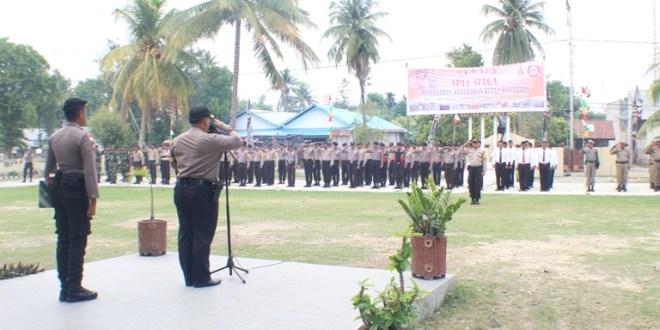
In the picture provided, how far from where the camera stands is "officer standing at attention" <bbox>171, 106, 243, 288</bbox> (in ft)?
19.5

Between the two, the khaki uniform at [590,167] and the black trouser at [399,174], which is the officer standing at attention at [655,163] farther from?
the black trouser at [399,174]

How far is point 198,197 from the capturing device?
19.5 feet

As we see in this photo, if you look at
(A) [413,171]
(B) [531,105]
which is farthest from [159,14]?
(B) [531,105]

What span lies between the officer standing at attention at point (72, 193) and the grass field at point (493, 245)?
100 inches

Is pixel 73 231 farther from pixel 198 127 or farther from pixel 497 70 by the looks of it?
pixel 497 70

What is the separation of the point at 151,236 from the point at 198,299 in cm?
241

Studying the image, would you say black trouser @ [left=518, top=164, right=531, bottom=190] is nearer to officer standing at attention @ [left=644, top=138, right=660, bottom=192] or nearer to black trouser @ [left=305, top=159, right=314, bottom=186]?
officer standing at attention @ [left=644, top=138, right=660, bottom=192]

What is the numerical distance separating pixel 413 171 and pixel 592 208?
769 centimetres

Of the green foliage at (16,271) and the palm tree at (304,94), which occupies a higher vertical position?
the palm tree at (304,94)

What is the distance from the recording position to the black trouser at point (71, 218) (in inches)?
220

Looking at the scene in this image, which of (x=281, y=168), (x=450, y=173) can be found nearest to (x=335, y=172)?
(x=281, y=168)

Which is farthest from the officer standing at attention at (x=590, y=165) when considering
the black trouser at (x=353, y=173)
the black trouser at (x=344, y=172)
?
the black trouser at (x=344, y=172)

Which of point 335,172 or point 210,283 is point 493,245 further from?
point 335,172

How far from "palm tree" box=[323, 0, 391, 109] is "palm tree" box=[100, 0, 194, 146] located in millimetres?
9292
